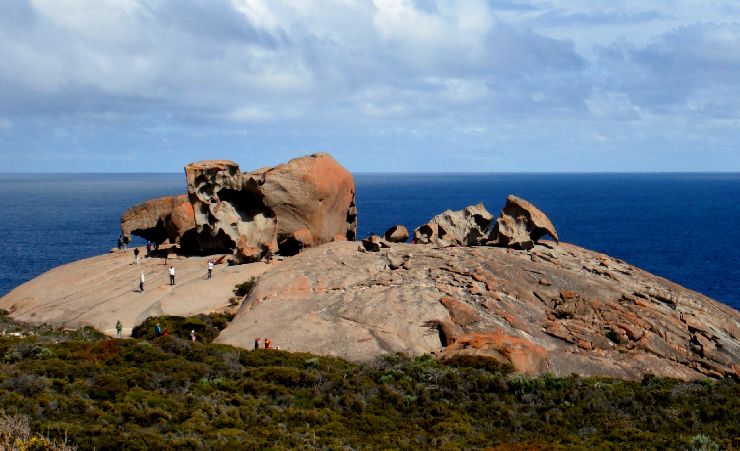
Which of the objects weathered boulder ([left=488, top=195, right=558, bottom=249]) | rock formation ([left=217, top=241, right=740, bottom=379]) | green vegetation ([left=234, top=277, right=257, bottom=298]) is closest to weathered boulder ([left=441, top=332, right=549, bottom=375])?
rock formation ([left=217, top=241, right=740, bottom=379])

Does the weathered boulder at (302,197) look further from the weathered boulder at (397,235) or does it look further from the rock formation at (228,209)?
the weathered boulder at (397,235)

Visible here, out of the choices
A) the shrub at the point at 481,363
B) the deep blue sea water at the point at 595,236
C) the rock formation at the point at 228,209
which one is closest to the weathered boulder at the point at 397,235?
the rock formation at the point at 228,209

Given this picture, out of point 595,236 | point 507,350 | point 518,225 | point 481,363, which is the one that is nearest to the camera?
point 481,363

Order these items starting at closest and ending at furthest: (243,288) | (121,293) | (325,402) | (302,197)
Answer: (325,402) < (243,288) < (121,293) < (302,197)

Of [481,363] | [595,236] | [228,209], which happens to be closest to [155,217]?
[228,209]

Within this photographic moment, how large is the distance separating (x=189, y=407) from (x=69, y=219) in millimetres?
142480

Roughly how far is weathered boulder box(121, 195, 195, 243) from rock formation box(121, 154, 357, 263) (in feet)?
9.49

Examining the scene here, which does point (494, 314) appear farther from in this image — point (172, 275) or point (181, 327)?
point (172, 275)

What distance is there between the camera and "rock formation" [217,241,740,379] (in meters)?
35.4

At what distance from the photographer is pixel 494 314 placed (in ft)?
125

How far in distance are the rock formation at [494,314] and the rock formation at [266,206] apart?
6751 mm

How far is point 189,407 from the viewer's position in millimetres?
26109

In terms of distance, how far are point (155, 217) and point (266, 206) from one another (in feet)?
41.9

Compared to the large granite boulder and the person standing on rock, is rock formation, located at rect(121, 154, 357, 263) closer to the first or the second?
the large granite boulder
